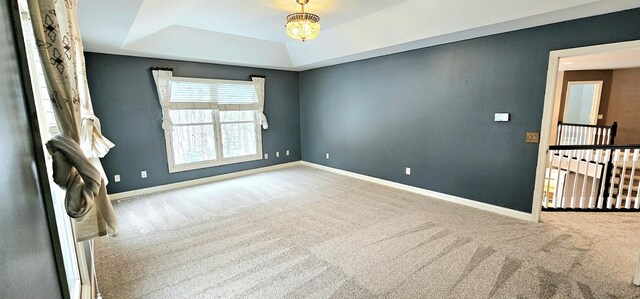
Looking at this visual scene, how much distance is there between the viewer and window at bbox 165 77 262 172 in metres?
4.82

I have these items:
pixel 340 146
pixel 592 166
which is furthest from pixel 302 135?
pixel 592 166

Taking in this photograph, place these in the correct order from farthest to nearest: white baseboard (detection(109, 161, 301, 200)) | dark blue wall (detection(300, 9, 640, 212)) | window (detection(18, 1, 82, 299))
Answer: white baseboard (detection(109, 161, 301, 200))
dark blue wall (detection(300, 9, 640, 212))
window (detection(18, 1, 82, 299))

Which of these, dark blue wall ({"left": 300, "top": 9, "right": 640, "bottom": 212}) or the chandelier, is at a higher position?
the chandelier

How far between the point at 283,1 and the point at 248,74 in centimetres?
262

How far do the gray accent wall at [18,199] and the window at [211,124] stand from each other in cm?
407

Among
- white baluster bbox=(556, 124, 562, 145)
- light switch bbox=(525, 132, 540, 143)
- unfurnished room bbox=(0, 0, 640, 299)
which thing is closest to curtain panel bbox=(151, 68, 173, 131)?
unfurnished room bbox=(0, 0, 640, 299)

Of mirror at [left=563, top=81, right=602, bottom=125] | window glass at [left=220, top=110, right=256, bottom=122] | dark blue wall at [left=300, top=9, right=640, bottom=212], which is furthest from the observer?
mirror at [left=563, top=81, right=602, bottom=125]

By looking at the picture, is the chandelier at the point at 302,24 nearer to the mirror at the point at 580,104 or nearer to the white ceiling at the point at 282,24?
the white ceiling at the point at 282,24

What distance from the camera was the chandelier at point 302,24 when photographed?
300 centimetres

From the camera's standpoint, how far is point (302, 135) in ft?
21.8

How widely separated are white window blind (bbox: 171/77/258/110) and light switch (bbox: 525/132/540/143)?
472cm

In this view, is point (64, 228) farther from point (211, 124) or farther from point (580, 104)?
point (580, 104)

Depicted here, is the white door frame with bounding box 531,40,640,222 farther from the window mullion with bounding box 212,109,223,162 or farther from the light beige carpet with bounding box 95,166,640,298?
the window mullion with bounding box 212,109,223,162

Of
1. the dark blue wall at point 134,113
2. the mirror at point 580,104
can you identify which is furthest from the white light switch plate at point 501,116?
the mirror at point 580,104
